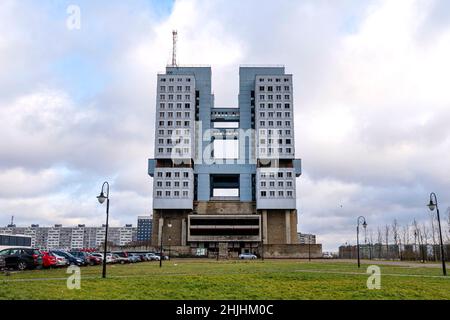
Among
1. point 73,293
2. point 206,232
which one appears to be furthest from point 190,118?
point 73,293

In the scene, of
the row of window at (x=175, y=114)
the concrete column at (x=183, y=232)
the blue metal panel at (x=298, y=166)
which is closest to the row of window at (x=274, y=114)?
the blue metal panel at (x=298, y=166)

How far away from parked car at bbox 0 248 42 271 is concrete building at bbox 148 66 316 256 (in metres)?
78.8

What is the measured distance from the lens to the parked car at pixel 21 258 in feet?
101

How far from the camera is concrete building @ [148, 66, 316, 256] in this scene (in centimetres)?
11744

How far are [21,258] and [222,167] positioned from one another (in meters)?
96.2

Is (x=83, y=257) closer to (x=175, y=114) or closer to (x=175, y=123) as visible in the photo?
(x=175, y=123)

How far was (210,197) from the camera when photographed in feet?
424

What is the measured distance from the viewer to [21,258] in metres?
30.9

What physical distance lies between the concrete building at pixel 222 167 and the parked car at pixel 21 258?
259ft

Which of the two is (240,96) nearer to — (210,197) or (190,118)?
(190,118)

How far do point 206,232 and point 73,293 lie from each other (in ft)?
342

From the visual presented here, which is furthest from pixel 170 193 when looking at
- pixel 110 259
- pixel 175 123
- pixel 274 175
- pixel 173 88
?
pixel 110 259
